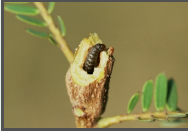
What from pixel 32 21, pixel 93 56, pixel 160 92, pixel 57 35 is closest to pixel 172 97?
pixel 160 92

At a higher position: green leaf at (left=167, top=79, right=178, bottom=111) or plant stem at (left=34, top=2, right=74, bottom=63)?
plant stem at (left=34, top=2, right=74, bottom=63)

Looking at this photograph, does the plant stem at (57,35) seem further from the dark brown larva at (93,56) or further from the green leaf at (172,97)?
the green leaf at (172,97)

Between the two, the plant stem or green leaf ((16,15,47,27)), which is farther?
green leaf ((16,15,47,27))

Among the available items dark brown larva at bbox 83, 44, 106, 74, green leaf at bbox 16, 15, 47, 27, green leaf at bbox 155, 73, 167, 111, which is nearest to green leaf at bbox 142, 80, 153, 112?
green leaf at bbox 155, 73, 167, 111

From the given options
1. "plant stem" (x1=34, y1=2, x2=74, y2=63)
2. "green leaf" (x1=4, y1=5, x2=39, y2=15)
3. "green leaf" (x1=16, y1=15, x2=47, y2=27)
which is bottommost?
"plant stem" (x1=34, y1=2, x2=74, y2=63)

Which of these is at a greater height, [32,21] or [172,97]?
[32,21]

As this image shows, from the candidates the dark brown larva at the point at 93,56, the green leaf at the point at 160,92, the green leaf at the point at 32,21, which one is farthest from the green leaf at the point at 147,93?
the green leaf at the point at 32,21

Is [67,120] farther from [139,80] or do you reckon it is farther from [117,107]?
[139,80]

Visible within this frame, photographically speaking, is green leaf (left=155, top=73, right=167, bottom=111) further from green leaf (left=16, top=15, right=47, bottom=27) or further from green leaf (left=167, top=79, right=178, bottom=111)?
green leaf (left=16, top=15, right=47, bottom=27)

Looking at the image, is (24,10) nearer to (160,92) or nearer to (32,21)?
(32,21)
